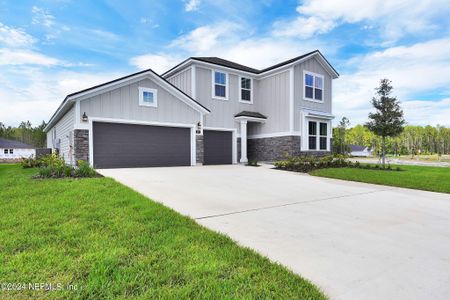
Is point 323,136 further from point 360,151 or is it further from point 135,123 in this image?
point 360,151

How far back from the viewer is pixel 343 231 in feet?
11.4

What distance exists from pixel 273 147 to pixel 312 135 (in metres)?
2.59

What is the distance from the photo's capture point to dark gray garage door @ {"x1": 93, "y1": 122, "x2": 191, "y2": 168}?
1110cm

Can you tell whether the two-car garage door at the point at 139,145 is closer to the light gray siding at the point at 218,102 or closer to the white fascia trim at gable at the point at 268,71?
the light gray siding at the point at 218,102

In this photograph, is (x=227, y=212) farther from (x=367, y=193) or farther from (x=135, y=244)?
(x=367, y=193)

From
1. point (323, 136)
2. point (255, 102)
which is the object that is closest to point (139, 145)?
point (255, 102)

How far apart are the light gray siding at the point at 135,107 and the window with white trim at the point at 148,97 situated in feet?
0.47

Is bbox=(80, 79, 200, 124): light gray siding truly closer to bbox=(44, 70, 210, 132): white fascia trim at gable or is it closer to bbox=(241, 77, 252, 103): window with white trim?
bbox=(44, 70, 210, 132): white fascia trim at gable

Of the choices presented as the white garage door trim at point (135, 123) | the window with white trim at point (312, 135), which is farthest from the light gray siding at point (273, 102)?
the white garage door trim at point (135, 123)

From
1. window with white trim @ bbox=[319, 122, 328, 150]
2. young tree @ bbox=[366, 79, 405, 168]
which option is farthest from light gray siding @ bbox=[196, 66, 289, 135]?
young tree @ bbox=[366, 79, 405, 168]

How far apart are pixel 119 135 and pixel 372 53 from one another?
15340mm

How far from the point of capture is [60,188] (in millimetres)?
5633

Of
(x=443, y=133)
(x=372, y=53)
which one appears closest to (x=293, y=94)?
(x=372, y=53)

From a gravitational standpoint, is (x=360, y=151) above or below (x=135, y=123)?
below
